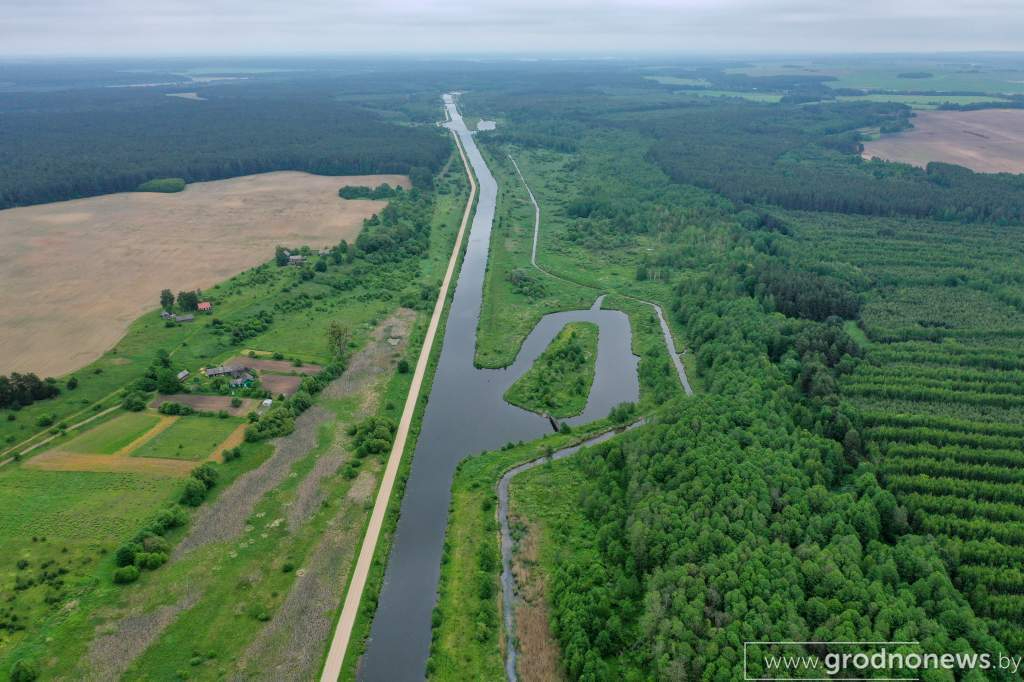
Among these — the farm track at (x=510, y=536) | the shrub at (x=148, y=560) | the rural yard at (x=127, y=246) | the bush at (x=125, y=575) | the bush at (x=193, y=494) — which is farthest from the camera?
the rural yard at (x=127, y=246)

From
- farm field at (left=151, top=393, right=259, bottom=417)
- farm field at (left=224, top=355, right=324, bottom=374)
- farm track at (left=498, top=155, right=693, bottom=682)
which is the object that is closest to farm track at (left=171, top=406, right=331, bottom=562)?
Answer: farm field at (left=151, top=393, right=259, bottom=417)

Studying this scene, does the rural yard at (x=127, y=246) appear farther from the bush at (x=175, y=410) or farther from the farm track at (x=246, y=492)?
the farm track at (x=246, y=492)

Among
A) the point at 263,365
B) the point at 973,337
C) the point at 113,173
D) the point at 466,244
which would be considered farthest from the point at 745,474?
the point at 113,173

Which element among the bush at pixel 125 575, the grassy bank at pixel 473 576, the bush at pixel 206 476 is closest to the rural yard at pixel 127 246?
the bush at pixel 206 476

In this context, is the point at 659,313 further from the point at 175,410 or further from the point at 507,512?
the point at 175,410

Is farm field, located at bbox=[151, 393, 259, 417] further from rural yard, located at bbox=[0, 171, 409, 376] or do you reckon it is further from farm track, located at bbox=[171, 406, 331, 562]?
rural yard, located at bbox=[0, 171, 409, 376]

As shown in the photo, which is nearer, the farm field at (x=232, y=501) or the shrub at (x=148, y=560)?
the farm field at (x=232, y=501)

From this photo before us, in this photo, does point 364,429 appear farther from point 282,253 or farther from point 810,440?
point 282,253
